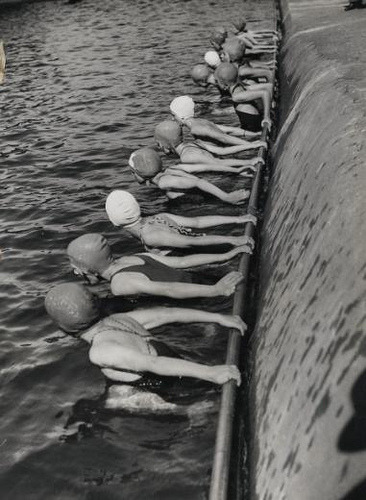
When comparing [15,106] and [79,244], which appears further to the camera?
[15,106]

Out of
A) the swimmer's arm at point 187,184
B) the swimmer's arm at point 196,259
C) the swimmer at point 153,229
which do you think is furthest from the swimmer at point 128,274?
the swimmer's arm at point 187,184

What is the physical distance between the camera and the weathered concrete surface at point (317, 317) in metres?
2.66

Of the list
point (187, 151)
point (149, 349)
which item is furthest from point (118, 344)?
point (187, 151)

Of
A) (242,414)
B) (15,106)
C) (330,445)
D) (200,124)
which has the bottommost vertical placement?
(15,106)

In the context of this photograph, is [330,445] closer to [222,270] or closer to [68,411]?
[68,411]

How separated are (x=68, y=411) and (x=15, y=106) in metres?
14.2

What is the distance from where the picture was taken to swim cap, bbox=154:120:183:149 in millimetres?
8055

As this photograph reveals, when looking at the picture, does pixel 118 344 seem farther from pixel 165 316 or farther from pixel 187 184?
pixel 187 184

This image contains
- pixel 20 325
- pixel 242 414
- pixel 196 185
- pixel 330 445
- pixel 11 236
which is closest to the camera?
pixel 330 445

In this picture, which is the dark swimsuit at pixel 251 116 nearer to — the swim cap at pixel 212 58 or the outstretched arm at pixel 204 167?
the swim cap at pixel 212 58

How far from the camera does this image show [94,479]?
14.5 ft

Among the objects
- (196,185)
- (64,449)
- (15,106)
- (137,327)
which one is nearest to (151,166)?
(196,185)

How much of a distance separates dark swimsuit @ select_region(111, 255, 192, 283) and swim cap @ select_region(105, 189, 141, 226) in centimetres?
60

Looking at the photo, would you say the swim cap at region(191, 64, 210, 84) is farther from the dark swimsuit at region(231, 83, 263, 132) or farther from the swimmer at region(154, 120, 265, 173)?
the swimmer at region(154, 120, 265, 173)
